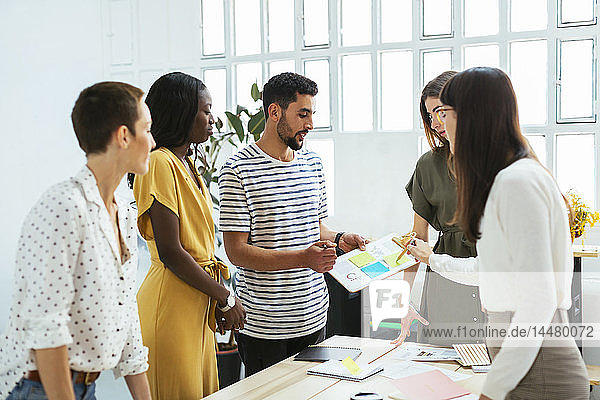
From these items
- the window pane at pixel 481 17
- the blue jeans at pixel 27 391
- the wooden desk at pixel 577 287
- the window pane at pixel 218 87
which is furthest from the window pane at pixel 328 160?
the blue jeans at pixel 27 391

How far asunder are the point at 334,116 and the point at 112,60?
2.07 meters

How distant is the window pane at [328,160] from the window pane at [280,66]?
0.59 m

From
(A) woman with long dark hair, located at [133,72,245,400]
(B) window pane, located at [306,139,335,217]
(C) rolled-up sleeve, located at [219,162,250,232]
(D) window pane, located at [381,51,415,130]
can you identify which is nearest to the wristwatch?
(A) woman with long dark hair, located at [133,72,245,400]

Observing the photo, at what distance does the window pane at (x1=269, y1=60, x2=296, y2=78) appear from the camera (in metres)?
5.23

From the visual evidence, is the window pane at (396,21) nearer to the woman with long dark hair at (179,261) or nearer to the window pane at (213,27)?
the window pane at (213,27)

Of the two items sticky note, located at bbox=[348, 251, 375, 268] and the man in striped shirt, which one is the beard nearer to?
the man in striped shirt

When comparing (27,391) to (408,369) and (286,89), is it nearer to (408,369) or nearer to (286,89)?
(408,369)

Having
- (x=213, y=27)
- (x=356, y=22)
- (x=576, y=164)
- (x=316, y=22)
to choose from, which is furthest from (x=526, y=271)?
(x=213, y=27)

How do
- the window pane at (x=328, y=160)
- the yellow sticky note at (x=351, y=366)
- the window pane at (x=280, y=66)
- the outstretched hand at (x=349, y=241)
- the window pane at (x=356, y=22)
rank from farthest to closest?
1. the window pane at (x=280, y=66)
2. the window pane at (x=328, y=160)
3. the window pane at (x=356, y=22)
4. the outstretched hand at (x=349, y=241)
5. the yellow sticky note at (x=351, y=366)

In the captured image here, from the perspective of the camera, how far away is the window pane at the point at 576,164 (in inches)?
171

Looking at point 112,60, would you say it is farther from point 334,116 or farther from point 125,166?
point 125,166

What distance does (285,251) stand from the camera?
2553mm

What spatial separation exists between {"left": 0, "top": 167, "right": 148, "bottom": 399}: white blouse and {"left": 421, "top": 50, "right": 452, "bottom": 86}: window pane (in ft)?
11.5

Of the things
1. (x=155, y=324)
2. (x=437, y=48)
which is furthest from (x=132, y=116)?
(x=437, y=48)
